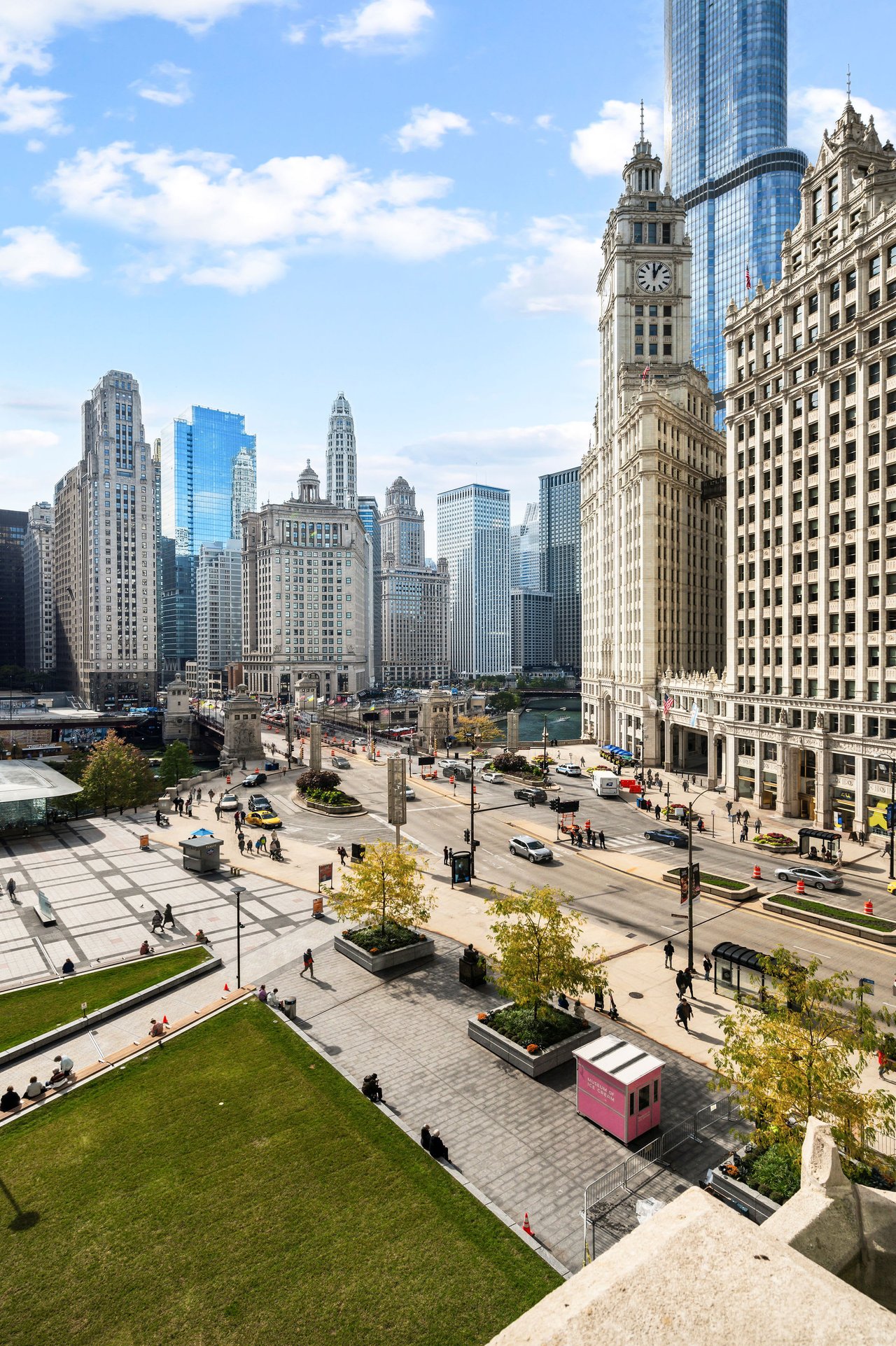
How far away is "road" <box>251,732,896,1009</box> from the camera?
34.8 metres

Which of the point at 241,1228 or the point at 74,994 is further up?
the point at 241,1228

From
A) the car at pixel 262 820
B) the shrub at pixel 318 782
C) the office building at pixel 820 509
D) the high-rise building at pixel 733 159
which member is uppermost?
the high-rise building at pixel 733 159

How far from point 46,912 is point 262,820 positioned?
20939 mm

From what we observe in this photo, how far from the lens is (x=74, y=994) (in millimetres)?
30000

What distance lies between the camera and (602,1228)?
16.7 meters

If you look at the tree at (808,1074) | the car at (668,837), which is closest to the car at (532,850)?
the car at (668,837)

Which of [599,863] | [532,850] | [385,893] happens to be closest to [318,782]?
[532,850]

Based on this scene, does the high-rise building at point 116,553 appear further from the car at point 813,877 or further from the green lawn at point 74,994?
the car at point 813,877

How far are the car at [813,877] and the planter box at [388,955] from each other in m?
22.9

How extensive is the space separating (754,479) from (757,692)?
1872cm

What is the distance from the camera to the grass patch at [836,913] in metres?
35.7

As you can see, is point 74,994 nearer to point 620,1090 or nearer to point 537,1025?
point 537,1025

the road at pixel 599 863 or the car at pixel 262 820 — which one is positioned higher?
the car at pixel 262 820

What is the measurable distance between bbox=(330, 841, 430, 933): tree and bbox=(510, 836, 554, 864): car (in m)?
16.2
